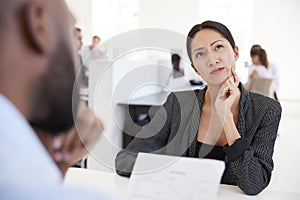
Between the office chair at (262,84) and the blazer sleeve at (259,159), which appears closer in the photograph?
the blazer sleeve at (259,159)

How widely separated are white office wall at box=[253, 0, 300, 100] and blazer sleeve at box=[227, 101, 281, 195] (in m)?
5.75

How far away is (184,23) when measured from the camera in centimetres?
662

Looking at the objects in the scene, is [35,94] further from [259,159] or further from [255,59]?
[255,59]

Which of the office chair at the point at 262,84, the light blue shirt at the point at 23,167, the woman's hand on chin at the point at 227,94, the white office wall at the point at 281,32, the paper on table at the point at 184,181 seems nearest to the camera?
the light blue shirt at the point at 23,167

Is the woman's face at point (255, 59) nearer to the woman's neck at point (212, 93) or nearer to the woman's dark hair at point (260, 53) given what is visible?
the woman's dark hair at point (260, 53)

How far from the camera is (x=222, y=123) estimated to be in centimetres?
83

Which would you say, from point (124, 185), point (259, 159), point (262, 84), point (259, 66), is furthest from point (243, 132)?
point (259, 66)

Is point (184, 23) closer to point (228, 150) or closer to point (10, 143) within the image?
point (228, 150)

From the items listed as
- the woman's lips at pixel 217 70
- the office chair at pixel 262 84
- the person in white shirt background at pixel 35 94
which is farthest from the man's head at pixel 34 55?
the office chair at pixel 262 84

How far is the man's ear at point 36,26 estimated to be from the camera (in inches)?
6.3

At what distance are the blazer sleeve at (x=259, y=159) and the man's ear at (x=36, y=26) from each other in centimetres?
83

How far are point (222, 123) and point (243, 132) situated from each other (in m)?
0.22

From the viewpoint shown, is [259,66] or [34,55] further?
[259,66]

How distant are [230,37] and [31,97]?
737 mm
